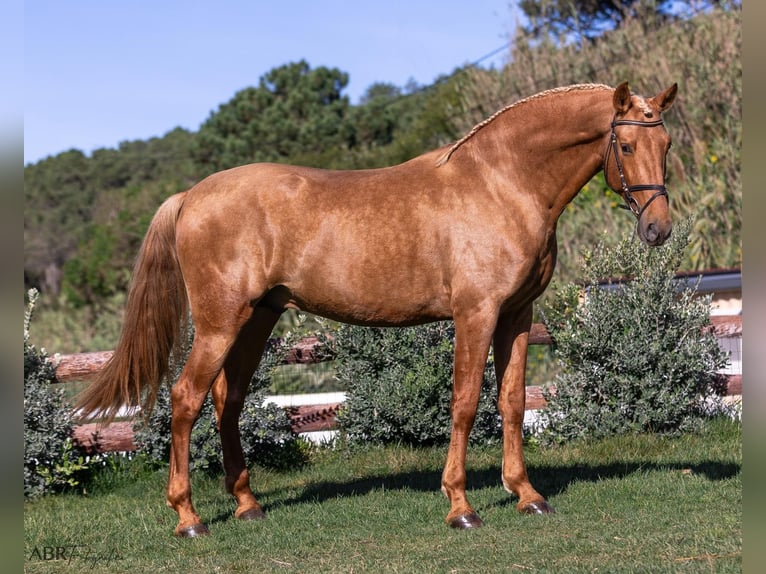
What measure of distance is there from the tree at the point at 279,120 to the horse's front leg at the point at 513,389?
2751cm

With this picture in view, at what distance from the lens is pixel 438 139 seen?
19.4 m

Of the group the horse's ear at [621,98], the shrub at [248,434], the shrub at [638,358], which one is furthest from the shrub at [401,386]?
the horse's ear at [621,98]

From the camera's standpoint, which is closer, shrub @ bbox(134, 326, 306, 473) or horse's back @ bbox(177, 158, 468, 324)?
horse's back @ bbox(177, 158, 468, 324)

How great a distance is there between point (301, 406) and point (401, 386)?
106cm

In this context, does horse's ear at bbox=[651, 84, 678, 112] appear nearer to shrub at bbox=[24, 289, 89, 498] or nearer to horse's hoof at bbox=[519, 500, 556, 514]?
horse's hoof at bbox=[519, 500, 556, 514]

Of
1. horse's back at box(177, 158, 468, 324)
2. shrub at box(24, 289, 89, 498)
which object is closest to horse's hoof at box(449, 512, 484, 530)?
horse's back at box(177, 158, 468, 324)

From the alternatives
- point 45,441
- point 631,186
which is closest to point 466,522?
point 631,186

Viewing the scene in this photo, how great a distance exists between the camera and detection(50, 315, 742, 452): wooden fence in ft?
23.1

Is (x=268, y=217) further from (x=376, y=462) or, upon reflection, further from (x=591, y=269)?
(x=591, y=269)

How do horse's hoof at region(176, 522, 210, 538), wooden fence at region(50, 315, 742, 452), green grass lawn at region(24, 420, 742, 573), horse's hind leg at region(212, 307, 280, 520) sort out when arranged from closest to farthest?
green grass lawn at region(24, 420, 742, 573) → horse's hoof at region(176, 522, 210, 538) → horse's hind leg at region(212, 307, 280, 520) → wooden fence at region(50, 315, 742, 452)

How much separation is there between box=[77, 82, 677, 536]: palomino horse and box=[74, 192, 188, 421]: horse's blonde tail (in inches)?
0.4

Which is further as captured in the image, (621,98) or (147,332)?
(147,332)

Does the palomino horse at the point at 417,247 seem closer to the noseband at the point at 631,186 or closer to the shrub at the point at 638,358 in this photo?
the noseband at the point at 631,186

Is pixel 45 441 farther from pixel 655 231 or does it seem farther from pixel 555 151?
pixel 655 231
